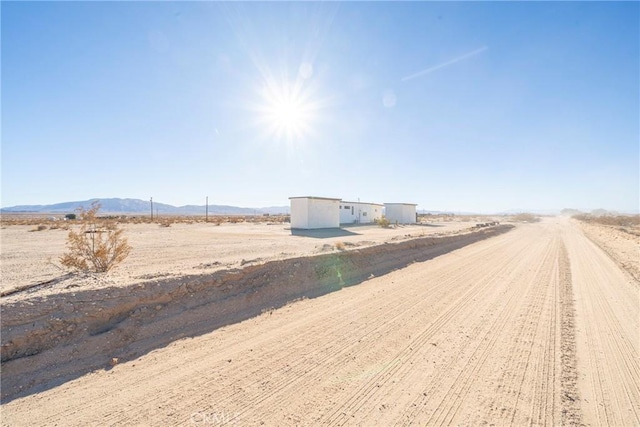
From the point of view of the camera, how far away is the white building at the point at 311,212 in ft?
103

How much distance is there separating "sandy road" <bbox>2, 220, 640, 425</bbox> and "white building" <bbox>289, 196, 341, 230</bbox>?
80.0 ft

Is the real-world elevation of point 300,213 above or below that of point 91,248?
above

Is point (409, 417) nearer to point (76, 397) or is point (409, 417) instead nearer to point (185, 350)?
point (185, 350)

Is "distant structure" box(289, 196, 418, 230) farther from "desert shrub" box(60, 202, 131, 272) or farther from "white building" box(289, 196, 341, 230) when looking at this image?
"desert shrub" box(60, 202, 131, 272)

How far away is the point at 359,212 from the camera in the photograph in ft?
156

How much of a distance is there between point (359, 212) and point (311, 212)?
17.5 meters

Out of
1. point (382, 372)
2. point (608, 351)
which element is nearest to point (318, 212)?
point (608, 351)

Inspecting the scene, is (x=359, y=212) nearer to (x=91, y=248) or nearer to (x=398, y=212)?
(x=398, y=212)

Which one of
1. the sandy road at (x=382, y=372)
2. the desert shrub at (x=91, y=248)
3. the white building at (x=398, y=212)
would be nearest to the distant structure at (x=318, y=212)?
the white building at (x=398, y=212)

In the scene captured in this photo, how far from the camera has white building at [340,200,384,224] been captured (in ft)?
145

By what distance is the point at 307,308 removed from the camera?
671 centimetres

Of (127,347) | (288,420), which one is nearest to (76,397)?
(127,347)

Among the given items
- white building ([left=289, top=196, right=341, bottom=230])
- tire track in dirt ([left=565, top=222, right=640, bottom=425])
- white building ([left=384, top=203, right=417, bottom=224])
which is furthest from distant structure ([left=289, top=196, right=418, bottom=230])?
tire track in dirt ([left=565, top=222, right=640, bottom=425])

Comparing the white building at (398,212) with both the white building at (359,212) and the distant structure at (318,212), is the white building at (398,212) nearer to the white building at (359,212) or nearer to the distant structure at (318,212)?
the white building at (359,212)
